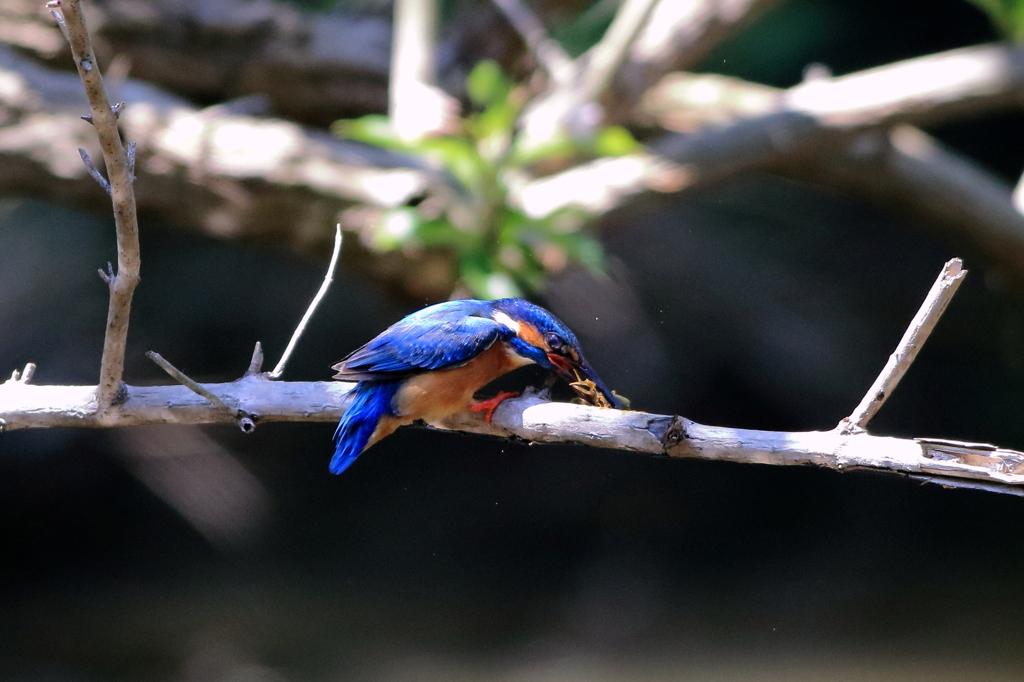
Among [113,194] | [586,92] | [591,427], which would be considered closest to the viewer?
[113,194]

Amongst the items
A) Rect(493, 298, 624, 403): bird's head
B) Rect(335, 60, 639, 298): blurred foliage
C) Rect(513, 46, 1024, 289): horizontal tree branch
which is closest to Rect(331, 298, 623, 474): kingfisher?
Rect(493, 298, 624, 403): bird's head

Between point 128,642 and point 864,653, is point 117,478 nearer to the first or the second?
point 128,642

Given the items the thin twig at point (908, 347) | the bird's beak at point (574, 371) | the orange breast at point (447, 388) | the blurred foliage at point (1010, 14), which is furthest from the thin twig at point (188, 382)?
the blurred foliage at point (1010, 14)

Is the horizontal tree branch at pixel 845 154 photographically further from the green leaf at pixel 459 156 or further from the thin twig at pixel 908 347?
the thin twig at pixel 908 347

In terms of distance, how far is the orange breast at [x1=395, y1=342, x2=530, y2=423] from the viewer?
5.28 ft

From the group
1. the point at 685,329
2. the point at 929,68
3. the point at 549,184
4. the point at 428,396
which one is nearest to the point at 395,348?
the point at 428,396

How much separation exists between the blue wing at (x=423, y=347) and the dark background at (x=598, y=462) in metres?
2.82

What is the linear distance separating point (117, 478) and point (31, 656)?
1246 mm

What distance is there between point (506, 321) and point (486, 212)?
1.26 metres

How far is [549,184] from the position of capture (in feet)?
10.9

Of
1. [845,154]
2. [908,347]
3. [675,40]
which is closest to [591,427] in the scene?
[908,347]

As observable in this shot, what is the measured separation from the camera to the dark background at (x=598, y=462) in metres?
4.74

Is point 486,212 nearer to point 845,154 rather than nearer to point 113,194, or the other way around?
point 113,194

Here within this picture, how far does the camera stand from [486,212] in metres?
2.90
